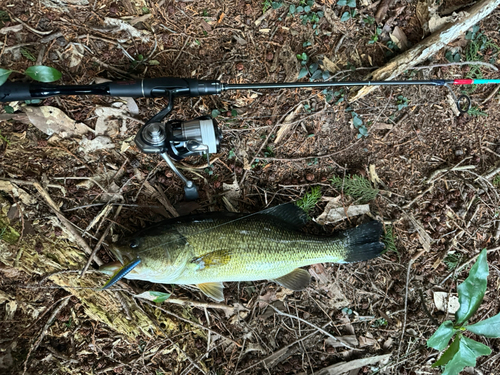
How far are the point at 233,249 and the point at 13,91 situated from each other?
7.47ft

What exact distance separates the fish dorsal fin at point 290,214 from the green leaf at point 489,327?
5.90 feet

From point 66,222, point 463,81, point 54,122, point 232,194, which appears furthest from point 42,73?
point 463,81

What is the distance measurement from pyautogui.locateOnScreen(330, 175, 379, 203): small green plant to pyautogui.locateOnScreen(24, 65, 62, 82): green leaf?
2.77 metres

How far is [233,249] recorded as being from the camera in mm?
2867

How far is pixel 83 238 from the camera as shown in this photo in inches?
121

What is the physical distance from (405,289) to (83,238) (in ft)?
10.5

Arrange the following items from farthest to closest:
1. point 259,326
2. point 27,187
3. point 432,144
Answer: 1. point 432,144
2. point 259,326
3. point 27,187

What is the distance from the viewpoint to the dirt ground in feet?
10.1

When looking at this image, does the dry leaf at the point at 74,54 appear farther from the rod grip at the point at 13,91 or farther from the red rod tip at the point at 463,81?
the red rod tip at the point at 463,81

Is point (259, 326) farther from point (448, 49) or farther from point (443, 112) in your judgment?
point (448, 49)

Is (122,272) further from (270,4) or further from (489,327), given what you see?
(489,327)

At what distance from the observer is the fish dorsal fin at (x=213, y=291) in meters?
3.03

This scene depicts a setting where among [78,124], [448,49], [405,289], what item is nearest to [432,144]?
[448,49]

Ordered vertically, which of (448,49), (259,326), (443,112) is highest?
(448,49)
